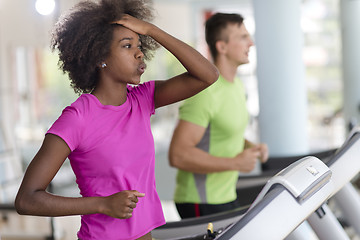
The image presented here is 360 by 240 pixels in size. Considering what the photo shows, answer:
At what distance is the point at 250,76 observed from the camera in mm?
8430

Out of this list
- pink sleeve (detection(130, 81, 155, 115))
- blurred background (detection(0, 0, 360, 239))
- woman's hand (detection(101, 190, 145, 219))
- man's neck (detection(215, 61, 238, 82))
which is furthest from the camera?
blurred background (detection(0, 0, 360, 239))

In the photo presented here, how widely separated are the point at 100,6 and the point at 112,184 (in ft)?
1.26

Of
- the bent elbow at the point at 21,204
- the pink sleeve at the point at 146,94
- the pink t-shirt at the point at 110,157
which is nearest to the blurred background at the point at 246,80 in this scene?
the pink sleeve at the point at 146,94

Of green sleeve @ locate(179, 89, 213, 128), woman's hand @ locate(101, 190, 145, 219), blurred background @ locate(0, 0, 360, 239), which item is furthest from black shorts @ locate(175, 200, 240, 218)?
woman's hand @ locate(101, 190, 145, 219)

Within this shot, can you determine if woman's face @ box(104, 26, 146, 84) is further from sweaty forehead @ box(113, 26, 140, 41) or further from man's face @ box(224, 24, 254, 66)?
man's face @ box(224, 24, 254, 66)

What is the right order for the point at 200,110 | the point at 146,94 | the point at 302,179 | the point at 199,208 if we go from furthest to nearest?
the point at 199,208 → the point at 200,110 → the point at 146,94 → the point at 302,179

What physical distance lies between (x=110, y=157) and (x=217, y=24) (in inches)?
50.6

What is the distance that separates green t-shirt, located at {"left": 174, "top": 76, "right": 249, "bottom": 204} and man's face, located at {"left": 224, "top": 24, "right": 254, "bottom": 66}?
0.32 feet

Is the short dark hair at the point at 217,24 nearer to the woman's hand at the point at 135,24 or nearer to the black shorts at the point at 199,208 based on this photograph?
the black shorts at the point at 199,208

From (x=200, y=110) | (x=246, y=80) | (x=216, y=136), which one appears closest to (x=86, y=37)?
(x=200, y=110)

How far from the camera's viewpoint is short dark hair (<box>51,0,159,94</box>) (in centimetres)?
121

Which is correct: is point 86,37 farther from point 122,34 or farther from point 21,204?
point 21,204

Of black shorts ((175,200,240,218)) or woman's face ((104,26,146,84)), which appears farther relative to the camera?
black shorts ((175,200,240,218))

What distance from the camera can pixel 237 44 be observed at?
2.29 m
